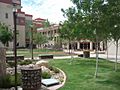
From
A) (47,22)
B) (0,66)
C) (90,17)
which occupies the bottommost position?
(0,66)

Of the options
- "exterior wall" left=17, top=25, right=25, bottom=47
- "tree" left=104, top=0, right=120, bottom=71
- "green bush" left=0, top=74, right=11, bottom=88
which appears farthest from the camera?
"exterior wall" left=17, top=25, right=25, bottom=47

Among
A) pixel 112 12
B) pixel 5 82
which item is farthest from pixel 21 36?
pixel 5 82

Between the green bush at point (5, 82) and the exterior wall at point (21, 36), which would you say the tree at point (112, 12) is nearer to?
the green bush at point (5, 82)

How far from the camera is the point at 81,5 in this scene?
19312 millimetres

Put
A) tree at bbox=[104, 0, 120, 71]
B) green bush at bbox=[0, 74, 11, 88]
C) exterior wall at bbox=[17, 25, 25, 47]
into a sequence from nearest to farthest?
green bush at bbox=[0, 74, 11, 88]
tree at bbox=[104, 0, 120, 71]
exterior wall at bbox=[17, 25, 25, 47]

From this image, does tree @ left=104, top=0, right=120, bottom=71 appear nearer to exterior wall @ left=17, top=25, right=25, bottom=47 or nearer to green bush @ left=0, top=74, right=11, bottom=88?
green bush @ left=0, top=74, right=11, bottom=88

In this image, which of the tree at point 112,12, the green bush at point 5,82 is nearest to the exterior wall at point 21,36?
the tree at point 112,12

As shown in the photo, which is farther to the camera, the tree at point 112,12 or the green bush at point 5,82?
the tree at point 112,12

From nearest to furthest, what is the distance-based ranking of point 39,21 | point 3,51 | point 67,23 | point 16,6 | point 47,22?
point 16,6 → point 3,51 → point 67,23 → point 47,22 → point 39,21

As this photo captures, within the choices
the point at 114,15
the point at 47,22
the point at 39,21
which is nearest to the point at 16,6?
the point at 114,15

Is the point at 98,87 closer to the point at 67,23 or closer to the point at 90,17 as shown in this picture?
the point at 90,17

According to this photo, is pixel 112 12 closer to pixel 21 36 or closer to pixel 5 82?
pixel 5 82

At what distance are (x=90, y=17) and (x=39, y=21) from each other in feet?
411

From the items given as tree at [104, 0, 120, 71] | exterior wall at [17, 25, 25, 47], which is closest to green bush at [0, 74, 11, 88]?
tree at [104, 0, 120, 71]
